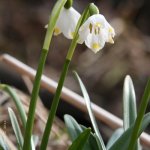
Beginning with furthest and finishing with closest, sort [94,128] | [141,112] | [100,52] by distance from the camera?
[100,52] < [94,128] < [141,112]

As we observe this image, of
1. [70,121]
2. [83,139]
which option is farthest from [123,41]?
[83,139]

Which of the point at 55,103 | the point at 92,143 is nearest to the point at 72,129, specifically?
the point at 92,143

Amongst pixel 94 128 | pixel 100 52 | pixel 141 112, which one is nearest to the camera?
pixel 141 112

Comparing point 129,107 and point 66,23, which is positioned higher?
point 66,23

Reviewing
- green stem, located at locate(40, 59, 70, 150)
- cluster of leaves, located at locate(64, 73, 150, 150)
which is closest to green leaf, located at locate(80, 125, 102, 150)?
cluster of leaves, located at locate(64, 73, 150, 150)

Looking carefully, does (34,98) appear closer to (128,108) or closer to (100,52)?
(128,108)

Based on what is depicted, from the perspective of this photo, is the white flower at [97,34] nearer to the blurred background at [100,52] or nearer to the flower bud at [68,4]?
the flower bud at [68,4]

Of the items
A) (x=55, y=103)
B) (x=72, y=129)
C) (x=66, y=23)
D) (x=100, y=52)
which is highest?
(x=66, y=23)

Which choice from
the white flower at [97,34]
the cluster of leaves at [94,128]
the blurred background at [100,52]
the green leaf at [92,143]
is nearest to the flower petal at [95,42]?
the white flower at [97,34]
